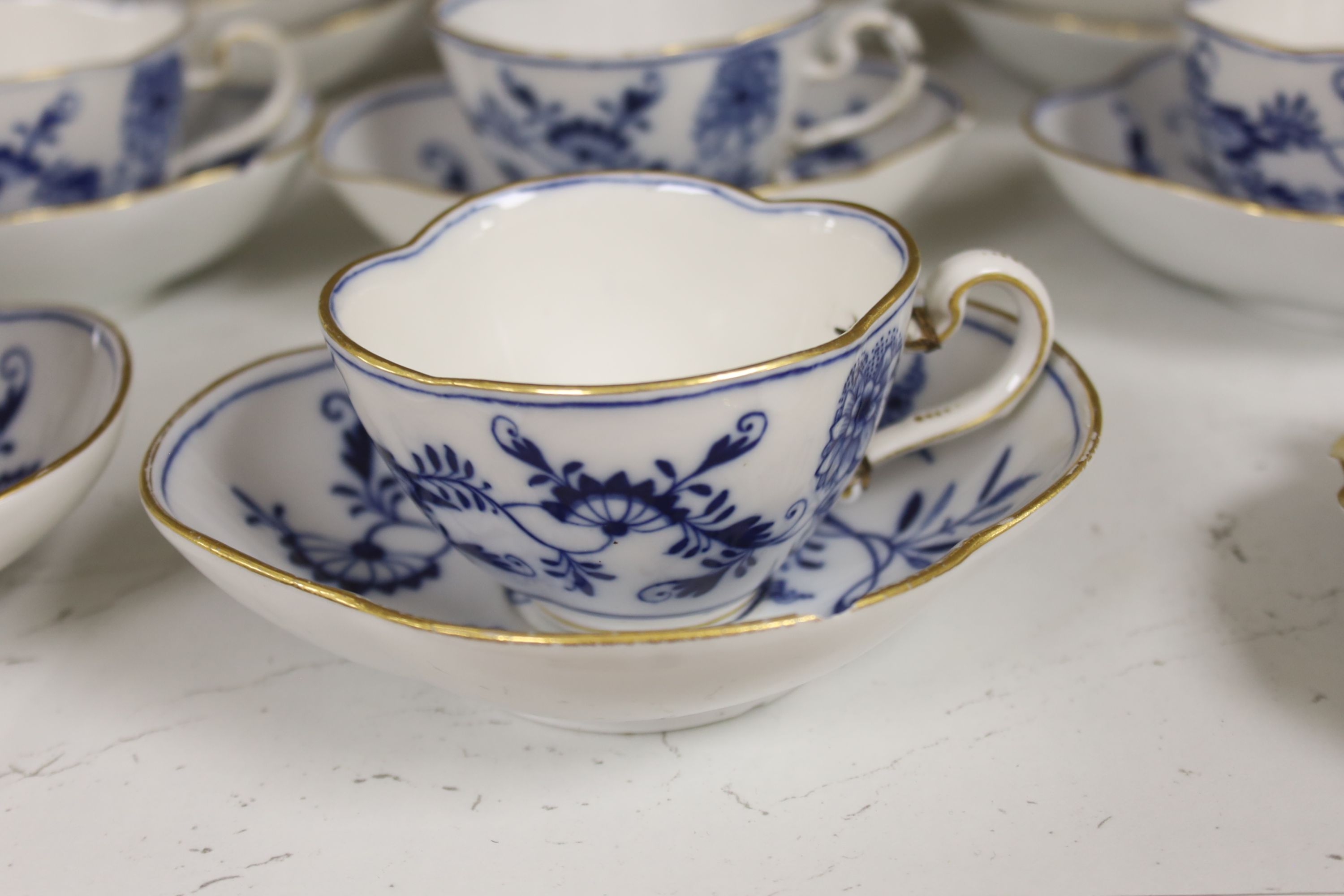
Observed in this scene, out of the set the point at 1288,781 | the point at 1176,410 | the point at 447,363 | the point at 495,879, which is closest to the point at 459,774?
the point at 495,879

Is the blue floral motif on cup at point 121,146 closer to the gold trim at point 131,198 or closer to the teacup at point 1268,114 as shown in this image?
the gold trim at point 131,198

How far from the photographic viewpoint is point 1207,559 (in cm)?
50

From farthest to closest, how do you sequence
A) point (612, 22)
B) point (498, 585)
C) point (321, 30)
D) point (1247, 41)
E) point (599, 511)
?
1. point (321, 30)
2. point (612, 22)
3. point (1247, 41)
4. point (498, 585)
5. point (599, 511)

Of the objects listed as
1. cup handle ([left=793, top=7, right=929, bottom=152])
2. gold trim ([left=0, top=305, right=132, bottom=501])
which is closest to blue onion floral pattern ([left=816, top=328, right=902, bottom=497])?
gold trim ([left=0, top=305, right=132, bottom=501])

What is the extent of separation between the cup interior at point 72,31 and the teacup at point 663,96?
0.25 metres

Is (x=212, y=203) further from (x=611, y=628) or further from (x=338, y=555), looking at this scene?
(x=611, y=628)

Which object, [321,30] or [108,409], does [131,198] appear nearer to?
[108,409]

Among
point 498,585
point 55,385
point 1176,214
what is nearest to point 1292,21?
point 1176,214

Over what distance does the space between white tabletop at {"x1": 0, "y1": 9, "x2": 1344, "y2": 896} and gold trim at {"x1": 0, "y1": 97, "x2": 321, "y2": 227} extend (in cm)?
16

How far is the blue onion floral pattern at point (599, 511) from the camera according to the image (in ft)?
1.25

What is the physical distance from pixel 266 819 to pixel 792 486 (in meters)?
0.20

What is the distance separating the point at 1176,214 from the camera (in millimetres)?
622

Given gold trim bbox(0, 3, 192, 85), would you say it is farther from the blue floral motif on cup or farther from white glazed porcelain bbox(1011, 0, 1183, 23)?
white glazed porcelain bbox(1011, 0, 1183, 23)

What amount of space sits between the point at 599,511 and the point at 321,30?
2.26 feet
